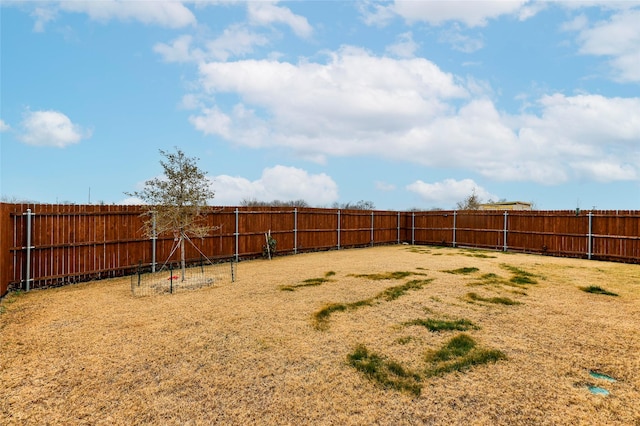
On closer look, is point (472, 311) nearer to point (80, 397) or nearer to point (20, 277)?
point (80, 397)

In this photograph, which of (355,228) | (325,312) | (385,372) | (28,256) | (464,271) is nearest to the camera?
(385,372)

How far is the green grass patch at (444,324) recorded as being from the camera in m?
4.81

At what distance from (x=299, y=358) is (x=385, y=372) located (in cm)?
96

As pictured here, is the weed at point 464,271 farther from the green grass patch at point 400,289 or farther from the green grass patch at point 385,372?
the green grass patch at point 385,372

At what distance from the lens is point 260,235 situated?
42.0 feet

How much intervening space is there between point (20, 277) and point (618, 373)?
10.5 m

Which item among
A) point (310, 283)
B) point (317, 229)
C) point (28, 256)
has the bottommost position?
point (310, 283)

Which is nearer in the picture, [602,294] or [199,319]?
[199,319]

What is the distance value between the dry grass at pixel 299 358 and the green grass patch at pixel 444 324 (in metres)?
0.12

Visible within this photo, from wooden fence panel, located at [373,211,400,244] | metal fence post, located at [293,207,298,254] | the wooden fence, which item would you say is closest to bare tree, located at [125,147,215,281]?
the wooden fence

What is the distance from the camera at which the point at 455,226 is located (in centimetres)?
1798

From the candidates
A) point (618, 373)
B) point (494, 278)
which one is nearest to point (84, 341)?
point (618, 373)

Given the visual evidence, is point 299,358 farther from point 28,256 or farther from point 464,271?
point 28,256

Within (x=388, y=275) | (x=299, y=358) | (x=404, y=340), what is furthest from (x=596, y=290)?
(x=299, y=358)
